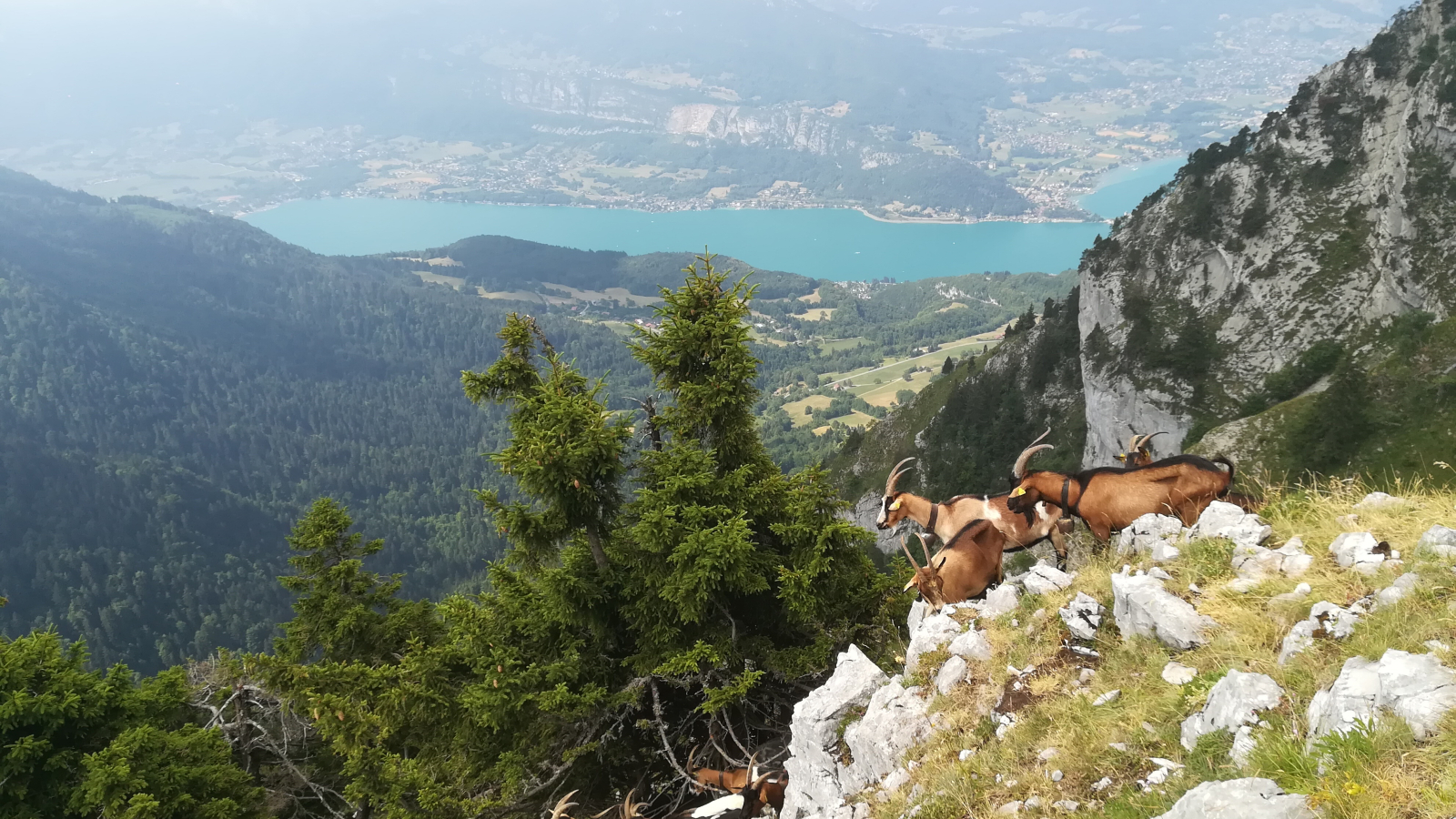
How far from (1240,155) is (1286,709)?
73.3 m

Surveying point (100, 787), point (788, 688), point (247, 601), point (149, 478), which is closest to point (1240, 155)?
point (788, 688)

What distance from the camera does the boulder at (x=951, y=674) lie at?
25.4 ft

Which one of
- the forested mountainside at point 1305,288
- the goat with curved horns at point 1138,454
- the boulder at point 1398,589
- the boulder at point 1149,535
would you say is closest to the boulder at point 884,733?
the boulder at point 1149,535

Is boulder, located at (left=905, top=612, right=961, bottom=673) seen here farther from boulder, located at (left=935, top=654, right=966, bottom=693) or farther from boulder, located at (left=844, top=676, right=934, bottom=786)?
boulder, located at (left=935, top=654, right=966, bottom=693)

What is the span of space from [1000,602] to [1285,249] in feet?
196

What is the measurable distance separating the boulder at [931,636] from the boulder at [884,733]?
0.41 metres

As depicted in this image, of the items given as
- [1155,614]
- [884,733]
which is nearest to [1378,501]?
[1155,614]

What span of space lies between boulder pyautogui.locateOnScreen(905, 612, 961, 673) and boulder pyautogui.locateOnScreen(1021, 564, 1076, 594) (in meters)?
0.95

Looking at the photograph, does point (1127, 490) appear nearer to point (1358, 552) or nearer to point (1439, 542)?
point (1358, 552)

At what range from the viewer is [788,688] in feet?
44.8

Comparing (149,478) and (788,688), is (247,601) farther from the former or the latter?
(788,688)

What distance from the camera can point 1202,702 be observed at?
544cm

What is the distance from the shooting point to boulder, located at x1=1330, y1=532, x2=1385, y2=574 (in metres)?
6.21

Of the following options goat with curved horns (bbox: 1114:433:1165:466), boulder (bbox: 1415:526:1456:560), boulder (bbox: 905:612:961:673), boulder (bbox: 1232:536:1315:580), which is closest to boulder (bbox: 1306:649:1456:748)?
boulder (bbox: 1415:526:1456:560)
